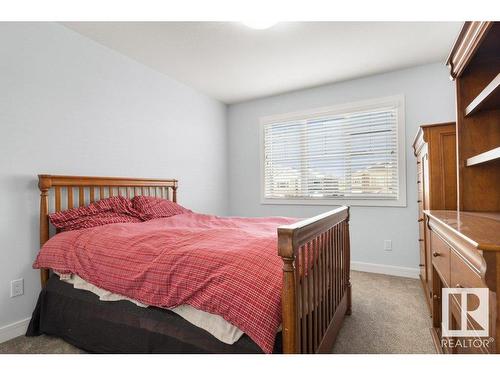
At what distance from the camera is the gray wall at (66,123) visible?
200 centimetres

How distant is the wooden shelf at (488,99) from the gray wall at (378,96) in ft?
5.41

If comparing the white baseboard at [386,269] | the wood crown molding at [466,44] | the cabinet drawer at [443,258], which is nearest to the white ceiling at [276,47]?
the wood crown molding at [466,44]

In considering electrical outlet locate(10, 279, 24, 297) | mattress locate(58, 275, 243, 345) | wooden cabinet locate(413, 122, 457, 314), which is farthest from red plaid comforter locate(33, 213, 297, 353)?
wooden cabinet locate(413, 122, 457, 314)

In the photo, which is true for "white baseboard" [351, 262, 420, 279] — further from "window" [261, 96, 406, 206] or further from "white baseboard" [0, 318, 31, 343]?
"white baseboard" [0, 318, 31, 343]

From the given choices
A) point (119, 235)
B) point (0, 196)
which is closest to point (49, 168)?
point (0, 196)

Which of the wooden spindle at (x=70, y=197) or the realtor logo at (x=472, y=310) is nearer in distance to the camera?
the realtor logo at (x=472, y=310)

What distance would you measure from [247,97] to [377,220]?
2421mm

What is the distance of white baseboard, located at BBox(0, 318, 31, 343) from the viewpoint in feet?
6.35

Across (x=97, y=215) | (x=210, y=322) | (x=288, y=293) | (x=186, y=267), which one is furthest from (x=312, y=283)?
(x=97, y=215)

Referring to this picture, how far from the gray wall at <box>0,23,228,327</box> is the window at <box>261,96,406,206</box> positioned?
1.30 m

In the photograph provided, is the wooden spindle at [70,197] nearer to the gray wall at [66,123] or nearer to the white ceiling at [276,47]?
the gray wall at [66,123]

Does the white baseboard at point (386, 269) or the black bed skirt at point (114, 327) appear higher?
the black bed skirt at point (114, 327)

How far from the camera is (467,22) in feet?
4.16
